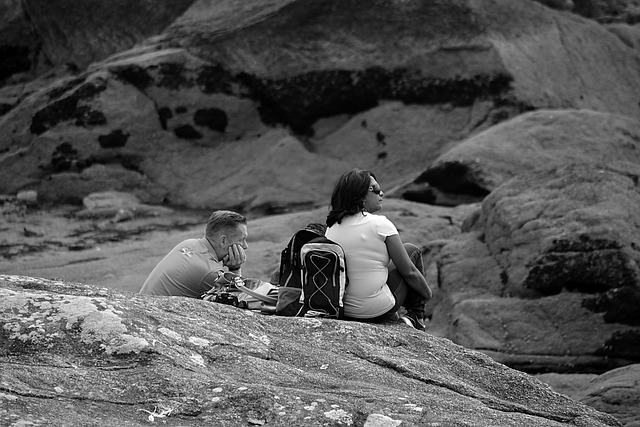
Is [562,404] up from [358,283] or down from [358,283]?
down

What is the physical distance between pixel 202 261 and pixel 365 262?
1.17 metres

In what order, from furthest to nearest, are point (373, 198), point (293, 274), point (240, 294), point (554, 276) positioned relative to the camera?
point (554, 276), point (373, 198), point (293, 274), point (240, 294)

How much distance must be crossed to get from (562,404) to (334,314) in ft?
5.48

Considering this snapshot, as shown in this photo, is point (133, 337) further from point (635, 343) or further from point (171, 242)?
point (171, 242)

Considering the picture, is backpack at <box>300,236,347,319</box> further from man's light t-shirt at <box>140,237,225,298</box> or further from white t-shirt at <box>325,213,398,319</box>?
man's light t-shirt at <box>140,237,225,298</box>

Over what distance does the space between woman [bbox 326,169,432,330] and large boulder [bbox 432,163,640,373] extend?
3.92 meters

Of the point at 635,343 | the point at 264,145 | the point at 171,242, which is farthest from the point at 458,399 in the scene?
the point at 264,145

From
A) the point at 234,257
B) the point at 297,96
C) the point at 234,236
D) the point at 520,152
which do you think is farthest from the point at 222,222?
the point at 297,96

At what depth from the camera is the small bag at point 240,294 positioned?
7848 millimetres

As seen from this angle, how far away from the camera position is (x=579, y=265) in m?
12.3

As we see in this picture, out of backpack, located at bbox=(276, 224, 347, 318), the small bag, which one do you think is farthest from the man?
backpack, located at bbox=(276, 224, 347, 318)

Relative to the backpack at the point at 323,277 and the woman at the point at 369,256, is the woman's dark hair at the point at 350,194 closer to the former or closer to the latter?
the woman at the point at 369,256

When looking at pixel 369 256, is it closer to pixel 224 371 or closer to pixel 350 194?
pixel 350 194

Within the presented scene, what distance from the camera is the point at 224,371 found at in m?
6.23
